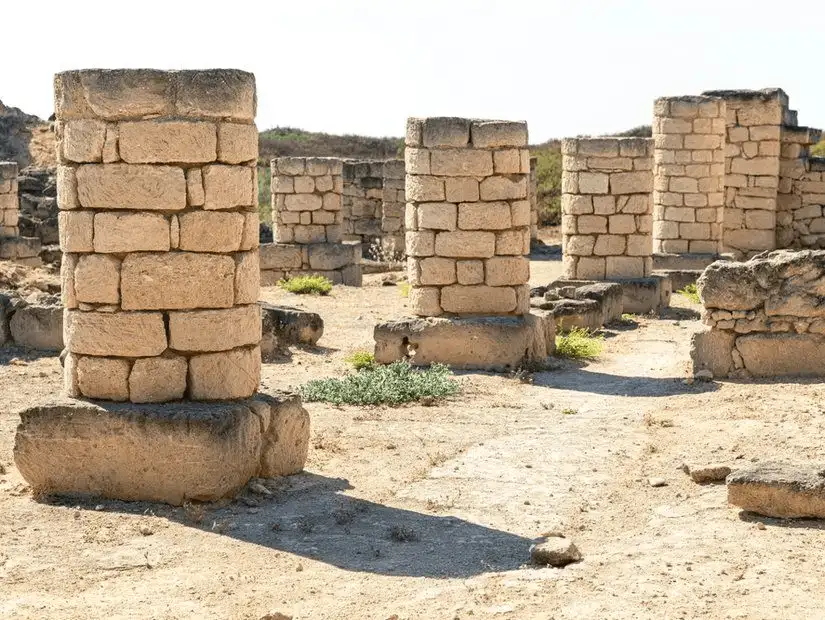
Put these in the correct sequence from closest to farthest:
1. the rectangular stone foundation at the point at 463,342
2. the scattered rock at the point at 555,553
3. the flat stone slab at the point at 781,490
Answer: the scattered rock at the point at 555,553, the flat stone slab at the point at 781,490, the rectangular stone foundation at the point at 463,342

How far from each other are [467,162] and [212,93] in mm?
5383

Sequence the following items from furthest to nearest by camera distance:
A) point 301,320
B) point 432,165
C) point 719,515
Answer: point 301,320
point 432,165
point 719,515

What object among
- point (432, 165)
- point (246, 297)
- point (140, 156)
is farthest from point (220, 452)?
point (432, 165)

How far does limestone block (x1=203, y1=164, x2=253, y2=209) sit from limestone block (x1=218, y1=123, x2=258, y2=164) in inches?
2.4

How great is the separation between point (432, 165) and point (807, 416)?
499cm

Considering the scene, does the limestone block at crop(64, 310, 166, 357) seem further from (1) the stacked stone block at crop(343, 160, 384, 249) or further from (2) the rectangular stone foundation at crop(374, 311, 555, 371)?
(1) the stacked stone block at crop(343, 160, 384, 249)

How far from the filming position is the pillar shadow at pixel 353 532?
655 centimetres

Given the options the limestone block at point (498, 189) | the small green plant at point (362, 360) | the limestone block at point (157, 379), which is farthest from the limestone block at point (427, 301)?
the limestone block at point (157, 379)

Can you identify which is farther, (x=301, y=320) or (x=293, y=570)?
(x=301, y=320)

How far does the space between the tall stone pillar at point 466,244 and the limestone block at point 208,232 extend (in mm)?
5099

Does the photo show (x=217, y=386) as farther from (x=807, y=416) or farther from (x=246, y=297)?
(x=807, y=416)

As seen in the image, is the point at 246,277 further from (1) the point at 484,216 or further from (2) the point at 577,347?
(2) the point at 577,347

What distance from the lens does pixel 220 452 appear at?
24.9 feet

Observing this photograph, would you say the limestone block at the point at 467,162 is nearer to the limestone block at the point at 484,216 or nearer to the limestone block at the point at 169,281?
the limestone block at the point at 484,216
